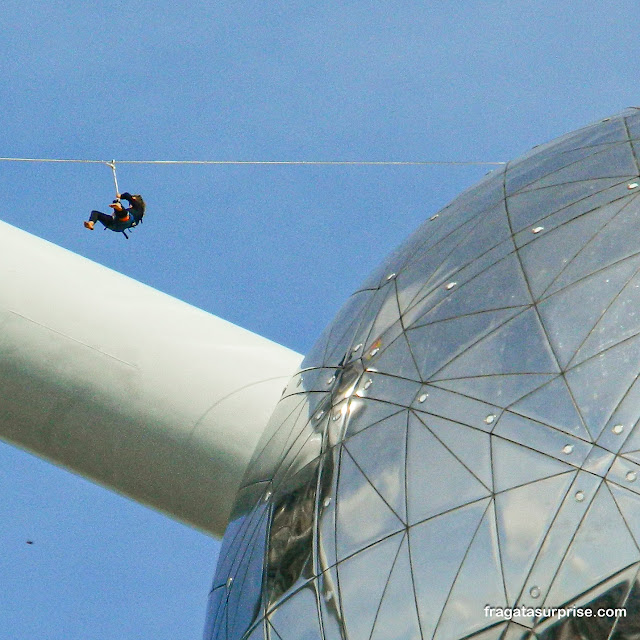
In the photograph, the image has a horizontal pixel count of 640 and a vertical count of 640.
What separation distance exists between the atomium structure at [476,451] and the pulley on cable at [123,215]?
3.94 m

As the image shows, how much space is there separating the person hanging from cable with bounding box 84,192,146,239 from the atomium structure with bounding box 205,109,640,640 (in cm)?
394

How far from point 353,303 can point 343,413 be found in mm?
1048

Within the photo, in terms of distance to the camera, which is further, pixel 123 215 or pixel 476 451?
pixel 123 215

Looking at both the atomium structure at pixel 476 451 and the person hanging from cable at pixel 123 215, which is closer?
the atomium structure at pixel 476 451

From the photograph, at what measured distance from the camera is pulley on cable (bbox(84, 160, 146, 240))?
35.6ft

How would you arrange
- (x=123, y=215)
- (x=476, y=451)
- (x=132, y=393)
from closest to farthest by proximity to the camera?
(x=476, y=451)
(x=132, y=393)
(x=123, y=215)

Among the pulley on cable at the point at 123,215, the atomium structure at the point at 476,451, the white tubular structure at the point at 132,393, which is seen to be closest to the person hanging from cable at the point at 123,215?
the pulley on cable at the point at 123,215

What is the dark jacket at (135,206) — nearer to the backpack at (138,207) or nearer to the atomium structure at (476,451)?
the backpack at (138,207)

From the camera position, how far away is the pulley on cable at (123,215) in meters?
10.8

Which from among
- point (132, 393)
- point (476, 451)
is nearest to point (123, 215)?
point (132, 393)

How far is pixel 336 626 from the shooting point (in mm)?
6047

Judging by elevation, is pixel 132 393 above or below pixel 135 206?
below

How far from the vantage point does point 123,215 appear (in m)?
10.8

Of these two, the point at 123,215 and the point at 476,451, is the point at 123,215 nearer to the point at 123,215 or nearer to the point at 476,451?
the point at 123,215
